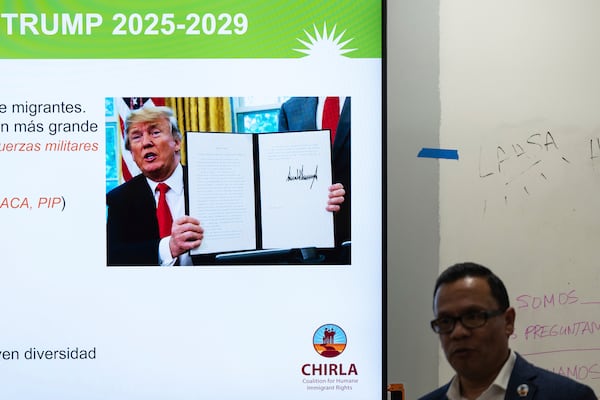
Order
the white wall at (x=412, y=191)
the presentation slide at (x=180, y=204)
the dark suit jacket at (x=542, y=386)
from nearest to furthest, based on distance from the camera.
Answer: the dark suit jacket at (x=542, y=386)
the presentation slide at (x=180, y=204)
the white wall at (x=412, y=191)

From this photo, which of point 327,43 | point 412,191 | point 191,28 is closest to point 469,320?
point 412,191

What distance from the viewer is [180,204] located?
8.30 ft

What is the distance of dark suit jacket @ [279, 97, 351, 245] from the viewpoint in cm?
252

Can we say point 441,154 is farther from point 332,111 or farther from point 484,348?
point 484,348

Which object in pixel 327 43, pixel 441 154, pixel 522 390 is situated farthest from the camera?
pixel 441 154

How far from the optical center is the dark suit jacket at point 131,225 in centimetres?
251

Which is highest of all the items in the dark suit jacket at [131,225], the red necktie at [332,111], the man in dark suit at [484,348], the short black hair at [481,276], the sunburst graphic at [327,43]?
the sunburst graphic at [327,43]

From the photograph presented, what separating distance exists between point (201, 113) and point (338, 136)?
1.41ft

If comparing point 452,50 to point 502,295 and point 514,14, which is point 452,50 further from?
point 502,295

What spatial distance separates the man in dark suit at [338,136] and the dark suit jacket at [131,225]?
1.61 feet

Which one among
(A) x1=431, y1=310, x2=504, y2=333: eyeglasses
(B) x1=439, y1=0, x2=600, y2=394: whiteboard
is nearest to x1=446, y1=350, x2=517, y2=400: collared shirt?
(A) x1=431, y1=310, x2=504, y2=333: eyeglasses

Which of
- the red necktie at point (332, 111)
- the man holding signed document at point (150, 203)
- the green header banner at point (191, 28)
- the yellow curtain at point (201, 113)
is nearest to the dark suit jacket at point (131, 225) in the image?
the man holding signed document at point (150, 203)

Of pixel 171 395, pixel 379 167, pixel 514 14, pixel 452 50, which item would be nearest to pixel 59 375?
pixel 171 395

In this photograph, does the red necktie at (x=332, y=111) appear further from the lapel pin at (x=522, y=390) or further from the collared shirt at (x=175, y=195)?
the lapel pin at (x=522, y=390)
